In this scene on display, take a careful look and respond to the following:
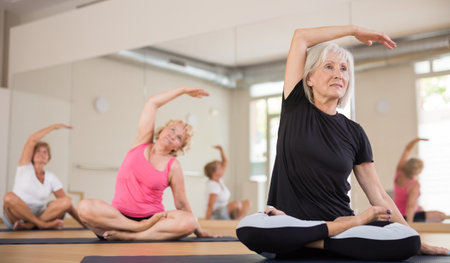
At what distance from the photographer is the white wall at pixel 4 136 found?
23.3 feet

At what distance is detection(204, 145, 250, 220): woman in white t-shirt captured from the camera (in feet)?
17.8

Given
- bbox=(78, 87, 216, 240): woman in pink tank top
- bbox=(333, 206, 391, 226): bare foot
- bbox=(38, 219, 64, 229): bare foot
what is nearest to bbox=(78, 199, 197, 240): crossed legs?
bbox=(78, 87, 216, 240): woman in pink tank top

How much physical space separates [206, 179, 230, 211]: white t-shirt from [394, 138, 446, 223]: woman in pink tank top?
1735 millimetres

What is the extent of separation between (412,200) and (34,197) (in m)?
3.59

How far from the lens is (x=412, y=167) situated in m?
4.54

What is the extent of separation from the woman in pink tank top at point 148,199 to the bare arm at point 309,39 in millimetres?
1286

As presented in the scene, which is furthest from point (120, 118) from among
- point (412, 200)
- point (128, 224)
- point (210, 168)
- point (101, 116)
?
point (412, 200)

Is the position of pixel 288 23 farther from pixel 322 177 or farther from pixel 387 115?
pixel 322 177

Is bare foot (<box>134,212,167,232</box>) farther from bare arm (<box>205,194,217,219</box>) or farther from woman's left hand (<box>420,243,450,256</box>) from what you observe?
bare arm (<box>205,194,217,219</box>)

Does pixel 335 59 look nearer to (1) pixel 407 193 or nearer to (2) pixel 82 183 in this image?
(1) pixel 407 193

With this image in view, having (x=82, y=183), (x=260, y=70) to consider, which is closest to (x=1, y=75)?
(x=82, y=183)

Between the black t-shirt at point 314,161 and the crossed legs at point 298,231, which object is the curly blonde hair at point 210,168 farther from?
the crossed legs at point 298,231

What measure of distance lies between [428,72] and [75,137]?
4364 mm

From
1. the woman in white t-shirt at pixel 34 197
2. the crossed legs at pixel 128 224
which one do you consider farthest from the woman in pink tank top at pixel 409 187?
the woman in white t-shirt at pixel 34 197
